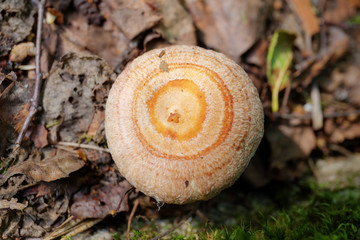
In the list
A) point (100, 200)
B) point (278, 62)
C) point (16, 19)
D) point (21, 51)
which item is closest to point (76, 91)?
point (21, 51)

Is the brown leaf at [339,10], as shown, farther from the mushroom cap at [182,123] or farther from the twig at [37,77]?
the twig at [37,77]

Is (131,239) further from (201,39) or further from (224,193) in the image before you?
(201,39)

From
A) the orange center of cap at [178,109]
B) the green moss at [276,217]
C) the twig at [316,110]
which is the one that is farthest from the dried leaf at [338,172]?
the orange center of cap at [178,109]

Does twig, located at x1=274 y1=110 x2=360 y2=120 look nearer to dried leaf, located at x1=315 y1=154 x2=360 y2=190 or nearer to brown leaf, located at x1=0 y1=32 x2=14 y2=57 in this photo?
dried leaf, located at x1=315 y1=154 x2=360 y2=190

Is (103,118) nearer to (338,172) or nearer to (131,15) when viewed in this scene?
(131,15)

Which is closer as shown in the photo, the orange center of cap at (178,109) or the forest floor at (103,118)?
the orange center of cap at (178,109)

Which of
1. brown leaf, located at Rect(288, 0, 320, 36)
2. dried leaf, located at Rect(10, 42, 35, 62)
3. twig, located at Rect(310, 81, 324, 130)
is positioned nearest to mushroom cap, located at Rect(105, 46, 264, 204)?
dried leaf, located at Rect(10, 42, 35, 62)

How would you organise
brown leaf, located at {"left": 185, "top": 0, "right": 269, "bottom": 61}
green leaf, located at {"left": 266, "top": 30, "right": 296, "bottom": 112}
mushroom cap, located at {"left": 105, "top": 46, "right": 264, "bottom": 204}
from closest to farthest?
1. mushroom cap, located at {"left": 105, "top": 46, "right": 264, "bottom": 204}
2. brown leaf, located at {"left": 185, "top": 0, "right": 269, "bottom": 61}
3. green leaf, located at {"left": 266, "top": 30, "right": 296, "bottom": 112}
